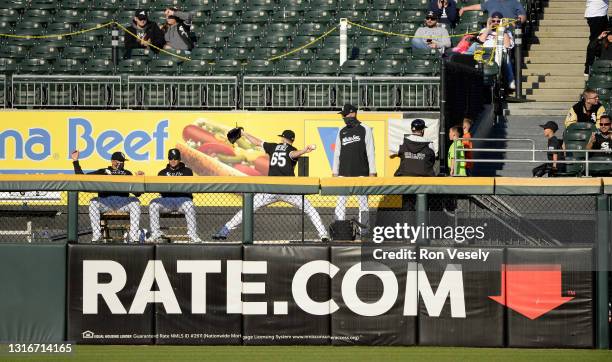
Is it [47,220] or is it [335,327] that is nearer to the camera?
[335,327]

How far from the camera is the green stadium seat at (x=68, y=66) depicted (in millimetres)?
21991

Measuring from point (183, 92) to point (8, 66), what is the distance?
152 inches

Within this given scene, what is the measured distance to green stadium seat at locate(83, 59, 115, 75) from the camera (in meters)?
21.9

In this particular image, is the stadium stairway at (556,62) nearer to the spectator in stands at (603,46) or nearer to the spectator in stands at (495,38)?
the spectator in stands at (495,38)

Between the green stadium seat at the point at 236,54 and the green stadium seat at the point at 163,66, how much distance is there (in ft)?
3.05

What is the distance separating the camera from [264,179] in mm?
12859

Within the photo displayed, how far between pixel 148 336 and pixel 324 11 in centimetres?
1187

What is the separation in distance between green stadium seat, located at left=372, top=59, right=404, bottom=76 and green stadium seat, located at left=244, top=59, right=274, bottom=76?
71.4 inches

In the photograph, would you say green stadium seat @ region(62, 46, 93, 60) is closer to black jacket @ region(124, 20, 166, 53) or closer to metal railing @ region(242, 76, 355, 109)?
black jacket @ region(124, 20, 166, 53)

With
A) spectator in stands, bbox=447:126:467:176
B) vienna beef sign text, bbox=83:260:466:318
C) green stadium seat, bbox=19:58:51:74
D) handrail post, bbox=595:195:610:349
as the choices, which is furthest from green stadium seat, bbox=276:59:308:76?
handrail post, bbox=595:195:610:349

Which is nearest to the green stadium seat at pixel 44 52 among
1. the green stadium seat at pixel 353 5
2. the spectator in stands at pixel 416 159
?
the green stadium seat at pixel 353 5

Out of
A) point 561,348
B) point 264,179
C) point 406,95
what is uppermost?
point 406,95

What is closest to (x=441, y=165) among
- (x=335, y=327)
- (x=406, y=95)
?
(x=406, y=95)

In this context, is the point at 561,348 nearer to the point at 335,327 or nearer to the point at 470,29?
the point at 335,327
